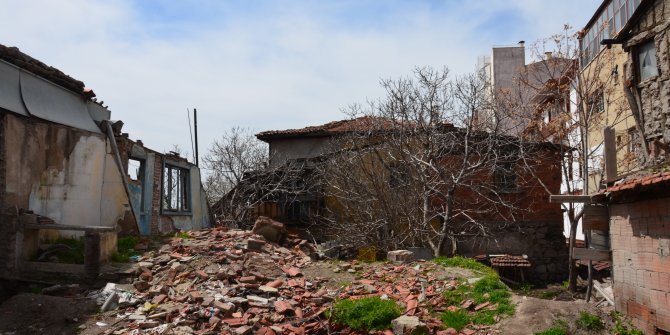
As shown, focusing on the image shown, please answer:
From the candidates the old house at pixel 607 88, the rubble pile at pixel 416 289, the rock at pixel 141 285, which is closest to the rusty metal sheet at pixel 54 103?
the rock at pixel 141 285

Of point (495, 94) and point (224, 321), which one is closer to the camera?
point (224, 321)

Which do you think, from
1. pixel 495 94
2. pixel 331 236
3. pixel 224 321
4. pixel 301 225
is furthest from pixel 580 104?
pixel 224 321

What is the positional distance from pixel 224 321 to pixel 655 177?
6.45 m

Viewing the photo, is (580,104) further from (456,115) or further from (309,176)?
(309,176)

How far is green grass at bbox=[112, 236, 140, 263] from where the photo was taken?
10.9 meters

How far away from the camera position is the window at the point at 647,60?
13.9m

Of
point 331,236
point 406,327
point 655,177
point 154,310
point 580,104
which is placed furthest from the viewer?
point 331,236

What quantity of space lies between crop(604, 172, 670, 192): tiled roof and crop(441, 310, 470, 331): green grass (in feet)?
9.61

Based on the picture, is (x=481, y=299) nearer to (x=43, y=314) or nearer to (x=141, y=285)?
(x=141, y=285)

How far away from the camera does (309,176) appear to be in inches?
836

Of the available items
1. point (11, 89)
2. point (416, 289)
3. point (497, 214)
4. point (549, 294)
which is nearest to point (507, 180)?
point (497, 214)

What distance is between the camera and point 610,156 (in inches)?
346

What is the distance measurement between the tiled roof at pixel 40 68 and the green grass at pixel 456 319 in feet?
31.8

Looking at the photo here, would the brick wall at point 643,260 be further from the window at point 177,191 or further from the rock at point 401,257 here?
the window at point 177,191
